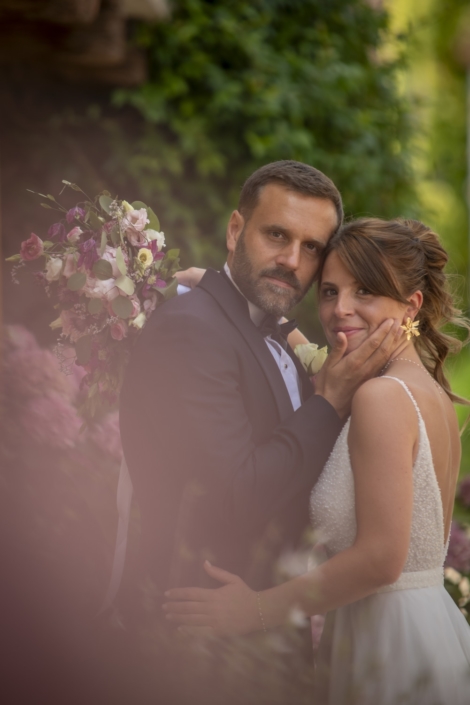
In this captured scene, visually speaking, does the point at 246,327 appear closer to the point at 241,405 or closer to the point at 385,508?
the point at 241,405

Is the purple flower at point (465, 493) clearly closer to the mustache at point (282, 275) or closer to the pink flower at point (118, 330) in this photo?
the mustache at point (282, 275)

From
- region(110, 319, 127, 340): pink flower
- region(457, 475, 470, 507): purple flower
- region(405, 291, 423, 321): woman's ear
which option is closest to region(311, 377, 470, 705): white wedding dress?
region(405, 291, 423, 321): woman's ear

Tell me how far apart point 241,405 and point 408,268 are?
76 centimetres

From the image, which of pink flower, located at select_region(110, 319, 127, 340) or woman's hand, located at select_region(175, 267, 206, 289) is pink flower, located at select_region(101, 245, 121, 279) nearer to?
pink flower, located at select_region(110, 319, 127, 340)

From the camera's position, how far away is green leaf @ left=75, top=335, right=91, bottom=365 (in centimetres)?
258

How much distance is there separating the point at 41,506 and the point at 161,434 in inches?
20.7

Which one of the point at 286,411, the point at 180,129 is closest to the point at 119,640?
the point at 286,411

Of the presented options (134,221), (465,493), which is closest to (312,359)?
(134,221)

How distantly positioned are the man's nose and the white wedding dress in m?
0.55

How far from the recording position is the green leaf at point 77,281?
251cm

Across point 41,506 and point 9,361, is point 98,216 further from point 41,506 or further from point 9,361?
point 41,506

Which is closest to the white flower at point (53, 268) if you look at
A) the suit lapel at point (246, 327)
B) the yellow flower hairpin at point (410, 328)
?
the suit lapel at point (246, 327)

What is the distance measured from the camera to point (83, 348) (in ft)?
8.48

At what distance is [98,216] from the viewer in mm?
2656
